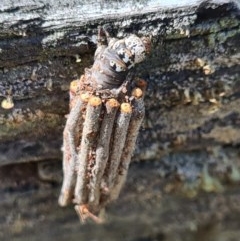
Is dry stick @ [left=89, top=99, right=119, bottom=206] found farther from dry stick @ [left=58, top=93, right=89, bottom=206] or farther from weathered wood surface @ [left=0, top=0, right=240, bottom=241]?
weathered wood surface @ [left=0, top=0, right=240, bottom=241]

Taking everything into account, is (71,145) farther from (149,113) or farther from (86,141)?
(149,113)

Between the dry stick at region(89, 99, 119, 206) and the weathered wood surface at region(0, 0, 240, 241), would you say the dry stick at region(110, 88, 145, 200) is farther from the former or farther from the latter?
the weathered wood surface at region(0, 0, 240, 241)

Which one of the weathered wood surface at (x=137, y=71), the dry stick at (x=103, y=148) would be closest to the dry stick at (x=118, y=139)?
the dry stick at (x=103, y=148)

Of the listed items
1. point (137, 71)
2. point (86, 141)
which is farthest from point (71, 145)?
point (137, 71)

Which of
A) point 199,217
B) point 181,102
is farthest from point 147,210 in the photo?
point 181,102

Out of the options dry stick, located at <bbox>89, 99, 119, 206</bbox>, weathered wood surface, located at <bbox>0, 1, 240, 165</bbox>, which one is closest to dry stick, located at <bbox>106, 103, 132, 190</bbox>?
dry stick, located at <bbox>89, 99, 119, 206</bbox>

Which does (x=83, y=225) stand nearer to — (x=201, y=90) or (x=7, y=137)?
(x=7, y=137)

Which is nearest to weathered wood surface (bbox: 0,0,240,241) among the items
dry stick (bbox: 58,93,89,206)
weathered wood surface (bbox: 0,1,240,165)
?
weathered wood surface (bbox: 0,1,240,165)
